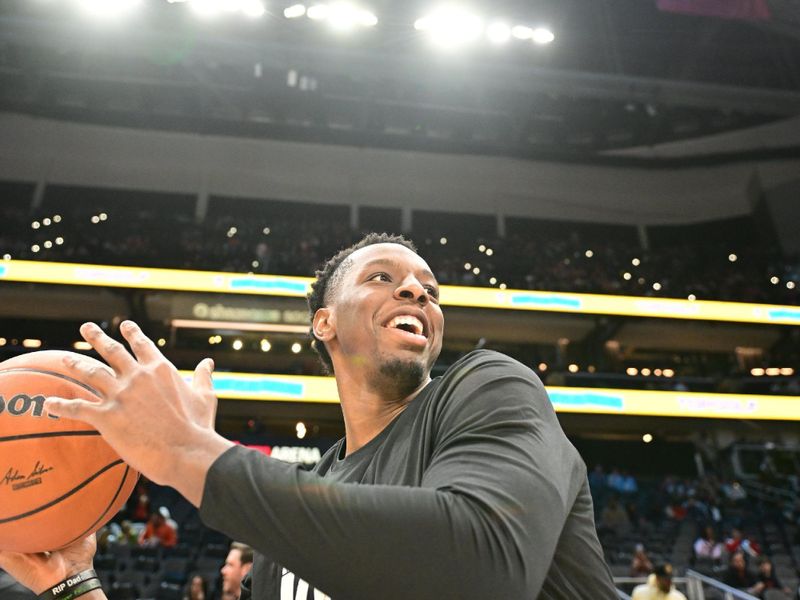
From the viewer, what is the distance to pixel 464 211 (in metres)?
19.5

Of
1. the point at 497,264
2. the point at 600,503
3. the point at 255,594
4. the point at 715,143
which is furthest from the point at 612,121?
the point at 255,594

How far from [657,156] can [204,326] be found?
15.1 metres

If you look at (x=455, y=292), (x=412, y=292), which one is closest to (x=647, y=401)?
(x=455, y=292)

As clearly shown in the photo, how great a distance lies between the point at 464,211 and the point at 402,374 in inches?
725

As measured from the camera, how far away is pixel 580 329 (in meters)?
16.3

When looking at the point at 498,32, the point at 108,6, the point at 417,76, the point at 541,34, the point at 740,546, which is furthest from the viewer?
the point at 417,76

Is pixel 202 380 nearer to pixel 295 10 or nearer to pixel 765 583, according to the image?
pixel 765 583

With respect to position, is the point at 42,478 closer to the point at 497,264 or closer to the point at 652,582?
the point at 652,582

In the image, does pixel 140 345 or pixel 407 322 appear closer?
pixel 140 345

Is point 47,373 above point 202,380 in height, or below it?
above

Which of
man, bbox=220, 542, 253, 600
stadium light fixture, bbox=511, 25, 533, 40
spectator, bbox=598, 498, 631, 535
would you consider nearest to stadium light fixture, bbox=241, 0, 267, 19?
stadium light fixture, bbox=511, 25, 533, 40

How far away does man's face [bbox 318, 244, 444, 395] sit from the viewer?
56.4 inches

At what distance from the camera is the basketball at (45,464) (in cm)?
133
